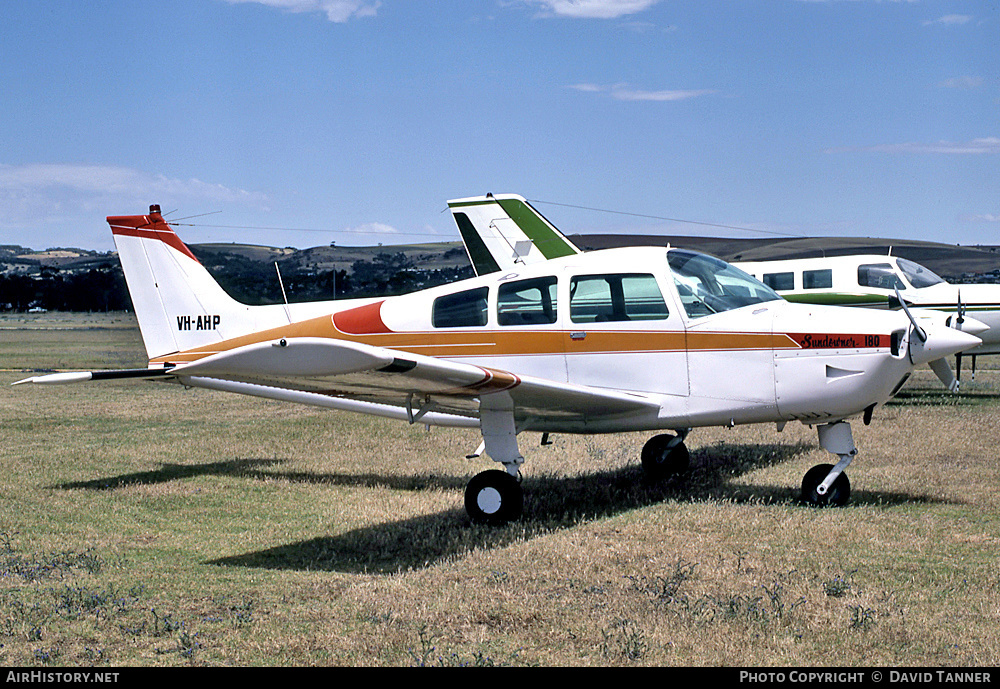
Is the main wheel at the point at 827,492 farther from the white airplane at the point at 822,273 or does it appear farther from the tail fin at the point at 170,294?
the white airplane at the point at 822,273

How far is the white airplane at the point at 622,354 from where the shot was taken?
7.48 m

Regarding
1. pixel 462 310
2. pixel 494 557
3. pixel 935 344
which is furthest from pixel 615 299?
pixel 494 557

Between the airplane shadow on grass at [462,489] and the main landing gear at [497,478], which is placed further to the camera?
the main landing gear at [497,478]

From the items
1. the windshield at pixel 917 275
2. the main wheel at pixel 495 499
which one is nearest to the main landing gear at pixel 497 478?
the main wheel at pixel 495 499

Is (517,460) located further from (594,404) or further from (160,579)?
(160,579)

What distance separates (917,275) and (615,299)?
38.0 feet

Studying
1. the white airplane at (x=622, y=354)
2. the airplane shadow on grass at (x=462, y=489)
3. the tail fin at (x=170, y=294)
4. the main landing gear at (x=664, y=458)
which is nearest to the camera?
the airplane shadow on grass at (x=462, y=489)

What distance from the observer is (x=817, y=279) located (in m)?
17.9

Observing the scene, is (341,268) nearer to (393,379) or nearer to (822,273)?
(822,273)

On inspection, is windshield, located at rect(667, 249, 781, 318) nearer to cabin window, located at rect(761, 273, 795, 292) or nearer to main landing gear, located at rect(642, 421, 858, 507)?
main landing gear, located at rect(642, 421, 858, 507)

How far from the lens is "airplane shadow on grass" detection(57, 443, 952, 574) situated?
7027 mm

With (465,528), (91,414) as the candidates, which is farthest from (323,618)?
(91,414)

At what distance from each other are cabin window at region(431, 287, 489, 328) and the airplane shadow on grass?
1684 mm

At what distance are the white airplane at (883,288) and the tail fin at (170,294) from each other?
36.2 ft
